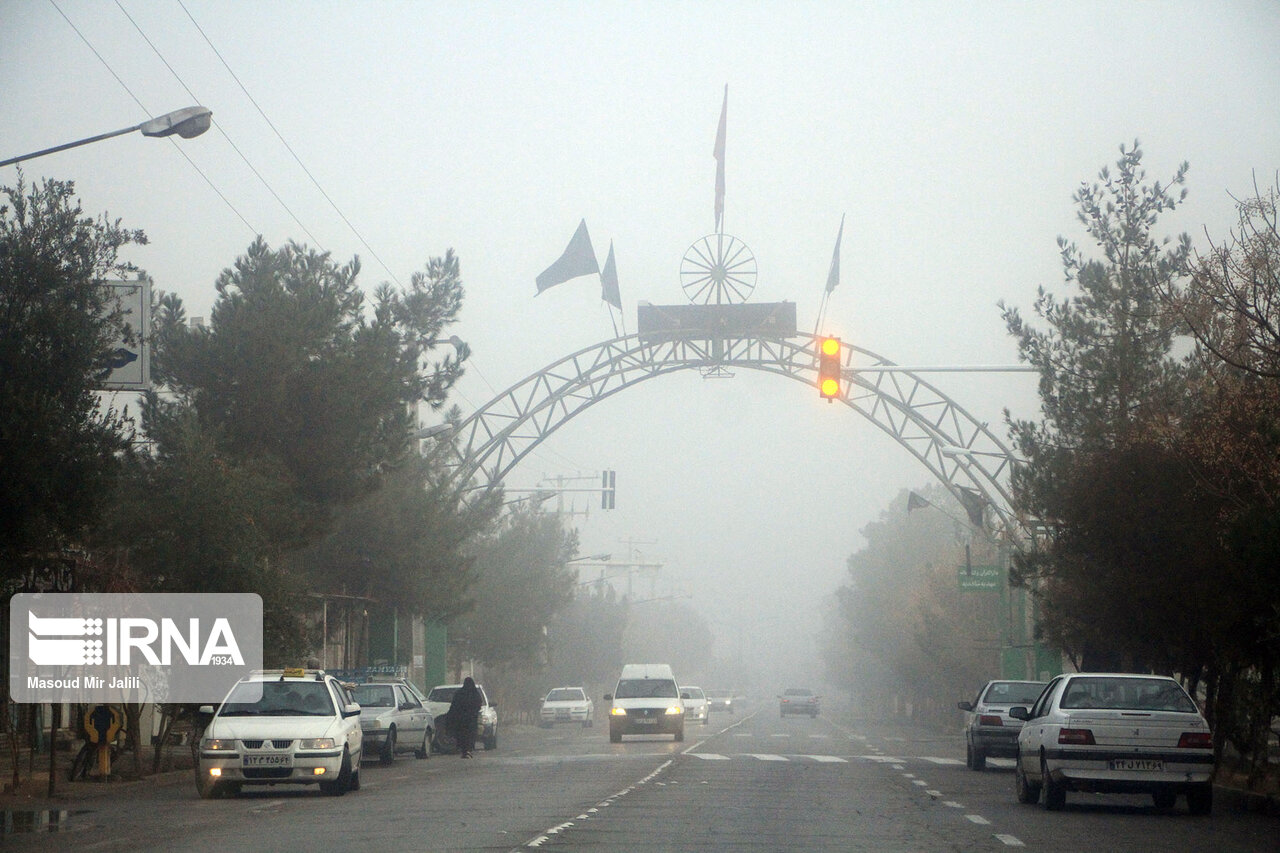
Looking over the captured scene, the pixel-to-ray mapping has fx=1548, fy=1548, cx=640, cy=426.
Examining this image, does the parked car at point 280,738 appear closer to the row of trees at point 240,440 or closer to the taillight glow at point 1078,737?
the row of trees at point 240,440

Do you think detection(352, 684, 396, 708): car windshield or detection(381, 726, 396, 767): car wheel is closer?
detection(381, 726, 396, 767): car wheel

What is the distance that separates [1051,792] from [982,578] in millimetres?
29641

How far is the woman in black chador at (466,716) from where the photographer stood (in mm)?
32594

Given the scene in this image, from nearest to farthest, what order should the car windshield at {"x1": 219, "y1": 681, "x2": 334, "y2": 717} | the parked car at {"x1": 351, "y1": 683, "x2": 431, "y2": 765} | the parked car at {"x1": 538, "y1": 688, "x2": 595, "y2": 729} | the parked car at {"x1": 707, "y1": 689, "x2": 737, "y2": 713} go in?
the car windshield at {"x1": 219, "y1": 681, "x2": 334, "y2": 717} → the parked car at {"x1": 351, "y1": 683, "x2": 431, "y2": 765} → the parked car at {"x1": 538, "y1": 688, "x2": 595, "y2": 729} → the parked car at {"x1": 707, "y1": 689, "x2": 737, "y2": 713}

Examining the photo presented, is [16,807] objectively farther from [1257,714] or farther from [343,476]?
[1257,714]

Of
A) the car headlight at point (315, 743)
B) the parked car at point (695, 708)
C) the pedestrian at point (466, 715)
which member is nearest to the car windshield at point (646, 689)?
the pedestrian at point (466, 715)

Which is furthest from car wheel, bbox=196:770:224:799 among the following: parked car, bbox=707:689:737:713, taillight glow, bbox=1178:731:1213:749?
parked car, bbox=707:689:737:713

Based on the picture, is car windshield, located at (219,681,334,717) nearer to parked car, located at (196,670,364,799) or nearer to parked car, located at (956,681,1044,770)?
parked car, located at (196,670,364,799)

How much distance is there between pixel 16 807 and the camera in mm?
18516

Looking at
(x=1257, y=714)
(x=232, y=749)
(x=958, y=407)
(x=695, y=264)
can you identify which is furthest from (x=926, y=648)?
(x=232, y=749)

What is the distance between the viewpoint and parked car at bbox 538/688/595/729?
196ft

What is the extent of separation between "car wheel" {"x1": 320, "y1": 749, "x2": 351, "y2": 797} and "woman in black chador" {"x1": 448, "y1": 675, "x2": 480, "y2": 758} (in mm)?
11698

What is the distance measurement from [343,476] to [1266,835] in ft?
65.2

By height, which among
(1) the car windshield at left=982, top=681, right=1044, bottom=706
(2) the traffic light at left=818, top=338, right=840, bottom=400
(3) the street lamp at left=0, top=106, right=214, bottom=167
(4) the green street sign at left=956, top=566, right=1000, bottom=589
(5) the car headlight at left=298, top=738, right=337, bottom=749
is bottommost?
(5) the car headlight at left=298, top=738, right=337, bottom=749
